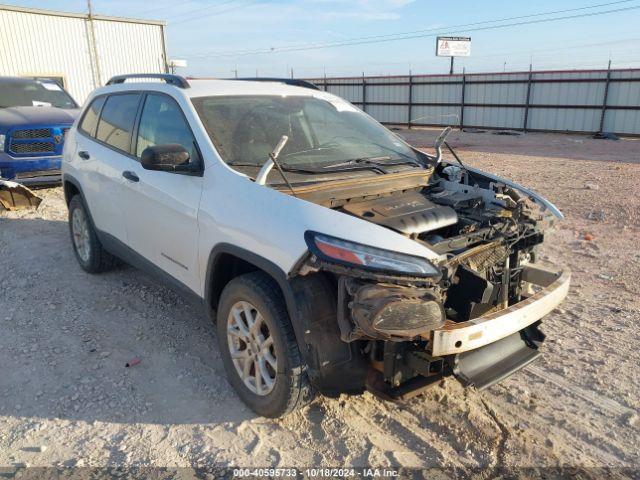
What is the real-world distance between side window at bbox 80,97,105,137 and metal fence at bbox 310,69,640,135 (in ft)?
42.5

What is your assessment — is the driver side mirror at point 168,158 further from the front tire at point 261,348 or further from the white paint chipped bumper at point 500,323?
the white paint chipped bumper at point 500,323

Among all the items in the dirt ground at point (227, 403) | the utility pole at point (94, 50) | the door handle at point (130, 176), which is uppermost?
the utility pole at point (94, 50)

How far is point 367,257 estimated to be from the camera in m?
2.50

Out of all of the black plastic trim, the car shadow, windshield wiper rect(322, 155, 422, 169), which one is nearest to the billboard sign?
the car shadow

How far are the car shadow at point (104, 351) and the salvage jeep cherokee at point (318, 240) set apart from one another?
0.40 metres

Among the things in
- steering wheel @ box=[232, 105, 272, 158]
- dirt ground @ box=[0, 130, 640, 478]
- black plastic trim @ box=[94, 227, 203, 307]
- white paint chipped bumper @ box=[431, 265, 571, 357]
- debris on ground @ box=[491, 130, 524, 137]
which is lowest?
debris on ground @ box=[491, 130, 524, 137]

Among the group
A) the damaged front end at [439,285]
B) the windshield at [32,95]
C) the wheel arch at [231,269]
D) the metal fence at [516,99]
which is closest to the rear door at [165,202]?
the wheel arch at [231,269]

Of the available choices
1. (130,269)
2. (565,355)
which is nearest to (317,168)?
(565,355)

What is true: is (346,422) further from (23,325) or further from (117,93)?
(117,93)

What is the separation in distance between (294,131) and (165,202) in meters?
1.04

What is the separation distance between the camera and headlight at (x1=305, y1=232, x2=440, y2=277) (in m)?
2.48

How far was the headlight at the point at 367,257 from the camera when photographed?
248 centimetres

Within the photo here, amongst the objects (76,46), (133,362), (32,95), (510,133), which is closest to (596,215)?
(133,362)

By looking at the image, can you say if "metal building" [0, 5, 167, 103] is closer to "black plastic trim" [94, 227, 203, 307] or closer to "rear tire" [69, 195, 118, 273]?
"rear tire" [69, 195, 118, 273]
